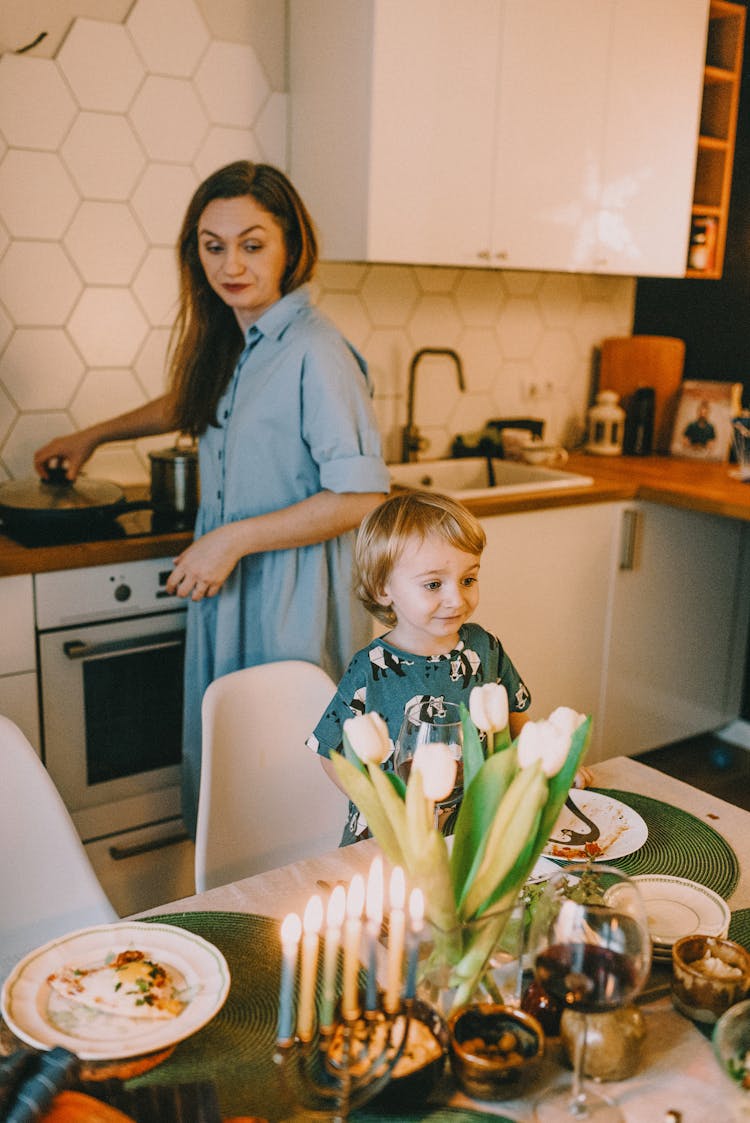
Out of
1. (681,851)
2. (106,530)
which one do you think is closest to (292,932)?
(681,851)

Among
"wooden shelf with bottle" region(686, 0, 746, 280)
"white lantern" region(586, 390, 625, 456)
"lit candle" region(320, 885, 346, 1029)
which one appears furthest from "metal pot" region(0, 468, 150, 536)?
"wooden shelf with bottle" region(686, 0, 746, 280)

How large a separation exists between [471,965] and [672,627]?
2481mm

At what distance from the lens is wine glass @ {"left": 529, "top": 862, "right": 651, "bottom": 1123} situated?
2.88ft

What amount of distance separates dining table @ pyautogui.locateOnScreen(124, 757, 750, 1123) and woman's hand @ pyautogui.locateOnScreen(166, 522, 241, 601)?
76 centimetres

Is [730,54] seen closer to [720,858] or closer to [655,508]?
[655,508]

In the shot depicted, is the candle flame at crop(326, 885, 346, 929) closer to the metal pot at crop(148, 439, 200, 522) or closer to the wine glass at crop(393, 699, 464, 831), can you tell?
the wine glass at crop(393, 699, 464, 831)

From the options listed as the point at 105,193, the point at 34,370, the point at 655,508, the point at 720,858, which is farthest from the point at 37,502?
the point at 655,508

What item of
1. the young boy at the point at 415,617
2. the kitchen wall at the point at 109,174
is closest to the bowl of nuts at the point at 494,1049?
the young boy at the point at 415,617

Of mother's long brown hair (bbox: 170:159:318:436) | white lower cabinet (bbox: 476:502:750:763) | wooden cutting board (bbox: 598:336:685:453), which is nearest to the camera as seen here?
mother's long brown hair (bbox: 170:159:318:436)

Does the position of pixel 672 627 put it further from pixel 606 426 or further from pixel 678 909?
pixel 678 909

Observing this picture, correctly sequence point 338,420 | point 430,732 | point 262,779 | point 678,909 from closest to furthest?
point 430,732
point 678,909
point 262,779
point 338,420

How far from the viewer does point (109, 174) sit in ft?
8.41

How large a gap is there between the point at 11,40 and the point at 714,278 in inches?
87.5

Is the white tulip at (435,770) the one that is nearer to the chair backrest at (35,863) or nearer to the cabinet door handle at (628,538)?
the chair backrest at (35,863)
